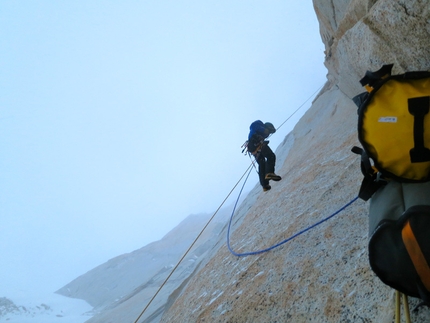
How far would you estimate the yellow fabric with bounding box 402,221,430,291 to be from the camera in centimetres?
145

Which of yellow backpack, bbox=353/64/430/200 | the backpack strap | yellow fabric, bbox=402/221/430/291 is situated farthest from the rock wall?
yellow backpack, bbox=353/64/430/200

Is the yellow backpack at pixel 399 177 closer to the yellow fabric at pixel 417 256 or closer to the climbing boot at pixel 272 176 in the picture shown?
the yellow fabric at pixel 417 256

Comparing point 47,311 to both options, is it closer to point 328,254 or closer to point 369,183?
point 328,254

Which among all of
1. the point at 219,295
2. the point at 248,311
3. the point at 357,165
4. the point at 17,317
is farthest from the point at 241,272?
the point at 17,317

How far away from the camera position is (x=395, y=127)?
2008 millimetres

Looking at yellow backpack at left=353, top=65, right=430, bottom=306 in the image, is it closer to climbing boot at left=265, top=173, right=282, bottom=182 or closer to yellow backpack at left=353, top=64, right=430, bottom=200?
yellow backpack at left=353, top=64, right=430, bottom=200

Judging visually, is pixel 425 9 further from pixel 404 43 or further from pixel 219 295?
pixel 219 295

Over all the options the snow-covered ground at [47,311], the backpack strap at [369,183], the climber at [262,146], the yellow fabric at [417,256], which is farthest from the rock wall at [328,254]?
the snow-covered ground at [47,311]

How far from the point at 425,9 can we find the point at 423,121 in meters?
1.91

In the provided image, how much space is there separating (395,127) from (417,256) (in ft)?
3.19

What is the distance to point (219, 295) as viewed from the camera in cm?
401

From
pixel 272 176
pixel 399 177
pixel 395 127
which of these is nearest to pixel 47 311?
pixel 272 176

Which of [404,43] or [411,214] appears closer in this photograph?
[411,214]

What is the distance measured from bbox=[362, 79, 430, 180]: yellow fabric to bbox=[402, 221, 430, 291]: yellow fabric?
0.66 metres
